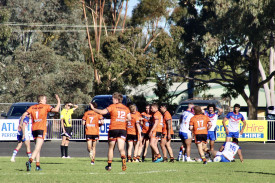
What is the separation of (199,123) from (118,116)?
13.2ft

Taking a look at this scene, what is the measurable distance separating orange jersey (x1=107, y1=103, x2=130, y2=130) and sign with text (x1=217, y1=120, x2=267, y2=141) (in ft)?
55.3

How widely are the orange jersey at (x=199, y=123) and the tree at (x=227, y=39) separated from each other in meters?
16.7

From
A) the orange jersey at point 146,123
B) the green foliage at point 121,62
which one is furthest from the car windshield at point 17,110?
the orange jersey at point 146,123

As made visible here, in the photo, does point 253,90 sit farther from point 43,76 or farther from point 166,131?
point 166,131

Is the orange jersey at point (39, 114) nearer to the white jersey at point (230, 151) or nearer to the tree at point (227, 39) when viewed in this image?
the white jersey at point (230, 151)

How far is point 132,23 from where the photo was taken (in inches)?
1886

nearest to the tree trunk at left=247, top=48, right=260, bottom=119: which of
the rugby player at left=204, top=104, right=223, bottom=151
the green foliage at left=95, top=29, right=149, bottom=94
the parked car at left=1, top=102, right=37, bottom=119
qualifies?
the green foliage at left=95, top=29, right=149, bottom=94

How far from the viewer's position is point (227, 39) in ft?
123

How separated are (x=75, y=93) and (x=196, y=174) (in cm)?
3401

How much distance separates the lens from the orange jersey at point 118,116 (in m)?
12.1

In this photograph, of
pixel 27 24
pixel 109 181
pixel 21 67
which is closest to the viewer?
pixel 109 181

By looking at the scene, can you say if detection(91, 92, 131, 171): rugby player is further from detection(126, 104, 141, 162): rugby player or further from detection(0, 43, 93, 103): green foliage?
detection(0, 43, 93, 103): green foliage

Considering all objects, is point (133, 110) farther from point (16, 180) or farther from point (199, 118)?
point (16, 180)

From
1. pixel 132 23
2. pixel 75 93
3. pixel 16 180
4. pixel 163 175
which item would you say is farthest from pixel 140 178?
pixel 132 23
